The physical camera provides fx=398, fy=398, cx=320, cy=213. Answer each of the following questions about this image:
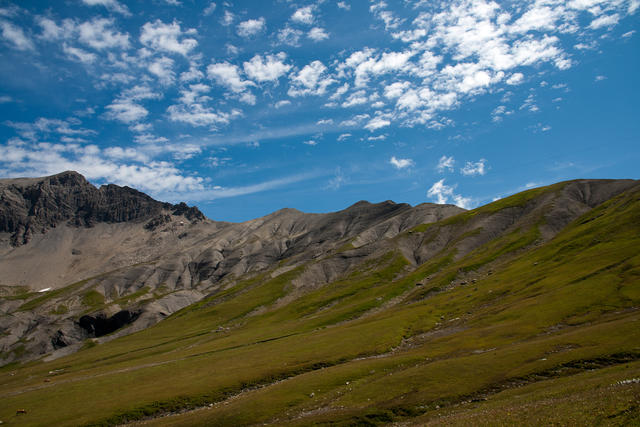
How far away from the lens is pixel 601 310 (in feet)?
210

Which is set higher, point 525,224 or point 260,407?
point 525,224

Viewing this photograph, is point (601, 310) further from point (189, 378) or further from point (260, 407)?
point (189, 378)

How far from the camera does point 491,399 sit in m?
38.3

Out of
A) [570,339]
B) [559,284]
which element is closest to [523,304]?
[559,284]

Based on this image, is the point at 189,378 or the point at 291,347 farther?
the point at 291,347

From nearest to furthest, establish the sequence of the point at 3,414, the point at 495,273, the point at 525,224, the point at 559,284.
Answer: the point at 3,414, the point at 559,284, the point at 495,273, the point at 525,224

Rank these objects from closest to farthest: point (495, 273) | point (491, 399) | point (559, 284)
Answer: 1. point (491, 399)
2. point (559, 284)
3. point (495, 273)

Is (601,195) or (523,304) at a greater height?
(601,195)

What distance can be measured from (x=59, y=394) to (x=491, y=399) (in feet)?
266

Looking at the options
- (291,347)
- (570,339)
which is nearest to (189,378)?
(291,347)

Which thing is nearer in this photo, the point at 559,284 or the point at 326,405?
the point at 326,405

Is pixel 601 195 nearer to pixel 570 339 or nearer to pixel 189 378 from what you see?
pixel 570 339

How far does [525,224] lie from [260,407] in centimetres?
16256

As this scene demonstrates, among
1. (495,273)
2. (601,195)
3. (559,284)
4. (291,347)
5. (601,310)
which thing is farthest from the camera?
(601,195)
